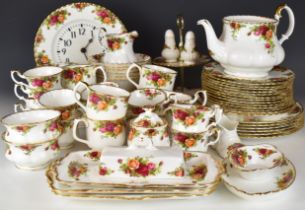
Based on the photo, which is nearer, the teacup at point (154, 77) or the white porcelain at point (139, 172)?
the white porcelain at point (139, 172)

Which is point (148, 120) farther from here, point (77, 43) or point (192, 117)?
point (77, 43)

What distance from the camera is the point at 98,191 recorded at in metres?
0.99

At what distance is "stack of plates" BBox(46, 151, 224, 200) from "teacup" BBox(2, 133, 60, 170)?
0.06m

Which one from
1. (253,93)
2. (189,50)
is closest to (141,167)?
(253,93)

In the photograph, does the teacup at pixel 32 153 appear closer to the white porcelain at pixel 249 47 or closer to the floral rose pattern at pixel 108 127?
the floral rose pattern at pixel 108 127

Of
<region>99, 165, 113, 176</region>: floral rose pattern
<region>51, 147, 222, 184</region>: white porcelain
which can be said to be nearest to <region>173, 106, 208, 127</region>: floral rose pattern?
<region>51, 147, 222, 184</region>: white porcelain

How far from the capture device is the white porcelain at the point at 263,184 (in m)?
1.00

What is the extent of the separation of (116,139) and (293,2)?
810mm

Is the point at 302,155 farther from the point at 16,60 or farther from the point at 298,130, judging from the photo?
the point at 16,60

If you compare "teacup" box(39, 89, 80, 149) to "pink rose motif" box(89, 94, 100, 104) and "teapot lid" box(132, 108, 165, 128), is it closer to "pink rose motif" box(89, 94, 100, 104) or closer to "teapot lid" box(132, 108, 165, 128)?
"pink rose motif" box(89, 94, 100, 104)

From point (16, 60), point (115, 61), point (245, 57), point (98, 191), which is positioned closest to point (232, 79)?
point (245, 57)

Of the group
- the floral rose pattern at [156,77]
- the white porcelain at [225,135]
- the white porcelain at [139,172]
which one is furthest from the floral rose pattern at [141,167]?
the floral rose pattern at [156,77]

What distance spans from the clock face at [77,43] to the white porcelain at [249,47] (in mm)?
385

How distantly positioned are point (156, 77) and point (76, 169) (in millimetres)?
353
